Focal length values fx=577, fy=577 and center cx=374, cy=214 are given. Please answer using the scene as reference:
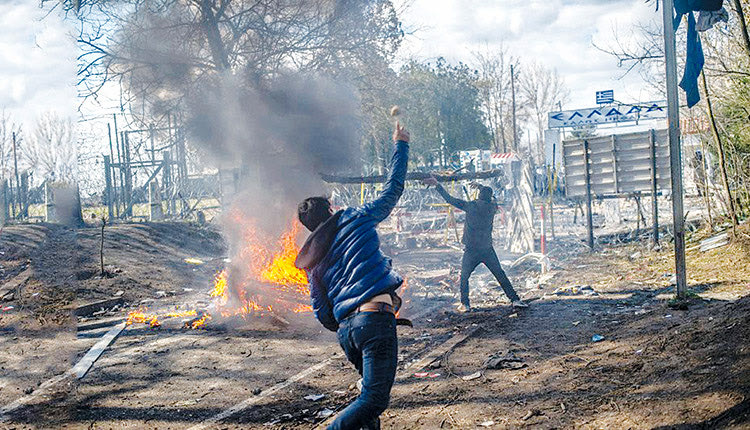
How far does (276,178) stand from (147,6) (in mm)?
6794

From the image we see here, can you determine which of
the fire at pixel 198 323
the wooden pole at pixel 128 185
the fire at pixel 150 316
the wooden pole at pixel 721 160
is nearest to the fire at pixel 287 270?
the fire at pixel 198 323

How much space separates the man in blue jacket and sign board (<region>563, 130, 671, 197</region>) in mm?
10365

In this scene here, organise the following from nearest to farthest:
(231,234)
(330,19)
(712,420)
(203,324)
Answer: (712,420), (203,324), (231,234), (330,19)

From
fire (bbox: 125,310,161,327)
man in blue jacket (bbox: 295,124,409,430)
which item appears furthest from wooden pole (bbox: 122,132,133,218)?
man in blue jacket (bbox: 295,124,409,430)

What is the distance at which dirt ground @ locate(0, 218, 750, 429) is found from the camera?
4223mm

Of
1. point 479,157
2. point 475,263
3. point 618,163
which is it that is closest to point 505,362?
point 475,263

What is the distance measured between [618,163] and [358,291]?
36.2 feet

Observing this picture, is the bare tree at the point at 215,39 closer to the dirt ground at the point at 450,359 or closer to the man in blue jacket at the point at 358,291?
the dirt ground at the point at 450,359

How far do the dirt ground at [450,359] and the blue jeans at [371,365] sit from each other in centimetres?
104

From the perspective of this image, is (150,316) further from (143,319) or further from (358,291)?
(358,291)

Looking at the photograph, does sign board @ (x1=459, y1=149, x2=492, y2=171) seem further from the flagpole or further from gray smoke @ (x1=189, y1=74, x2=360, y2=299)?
the flagpole

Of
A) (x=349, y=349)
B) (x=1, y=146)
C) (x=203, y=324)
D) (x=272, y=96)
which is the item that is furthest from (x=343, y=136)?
(x=1, y=146)

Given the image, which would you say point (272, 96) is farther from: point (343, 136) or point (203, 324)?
point (203, 324)

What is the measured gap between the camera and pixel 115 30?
14469 millimetres
